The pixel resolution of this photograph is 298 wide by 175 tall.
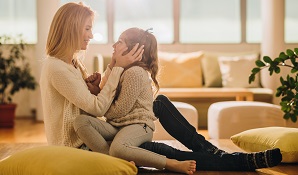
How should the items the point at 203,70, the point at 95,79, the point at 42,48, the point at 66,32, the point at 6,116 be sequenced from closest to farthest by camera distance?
the point at 66,32 < the point at 95,79 < the point at 6,116 < the point at 42,48 < the point at 203,70

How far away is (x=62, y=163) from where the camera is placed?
8.05 feet

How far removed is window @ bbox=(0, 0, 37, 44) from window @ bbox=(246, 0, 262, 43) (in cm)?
274

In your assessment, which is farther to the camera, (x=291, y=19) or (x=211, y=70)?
(x=291, y=19)

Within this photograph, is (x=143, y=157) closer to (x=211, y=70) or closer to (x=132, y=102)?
(x=132, y=102)

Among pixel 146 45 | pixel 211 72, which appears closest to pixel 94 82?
pixel 146 45

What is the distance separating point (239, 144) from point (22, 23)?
5.05 m

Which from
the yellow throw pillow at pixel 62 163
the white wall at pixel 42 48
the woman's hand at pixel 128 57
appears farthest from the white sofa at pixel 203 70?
the yellow throw pillow at pixel 62 163

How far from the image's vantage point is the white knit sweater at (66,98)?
288 cm

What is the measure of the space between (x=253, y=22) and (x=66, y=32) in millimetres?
5219

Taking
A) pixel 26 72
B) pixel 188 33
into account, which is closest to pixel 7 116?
pixel 26 72

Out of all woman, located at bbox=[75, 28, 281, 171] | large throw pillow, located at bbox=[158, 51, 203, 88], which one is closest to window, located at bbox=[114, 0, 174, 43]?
large throw pillow, located at bbox=[158, 51, 203, 88]

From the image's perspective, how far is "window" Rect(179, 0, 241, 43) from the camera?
25.7 ft

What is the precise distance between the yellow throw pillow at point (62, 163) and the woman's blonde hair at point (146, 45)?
2.29 ft

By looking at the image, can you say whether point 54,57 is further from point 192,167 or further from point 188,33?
point 188,33
